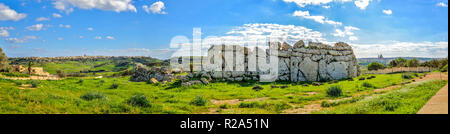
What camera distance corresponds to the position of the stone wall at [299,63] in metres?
29.2

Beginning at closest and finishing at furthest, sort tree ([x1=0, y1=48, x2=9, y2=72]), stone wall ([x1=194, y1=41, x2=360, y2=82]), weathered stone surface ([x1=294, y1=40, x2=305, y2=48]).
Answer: stone wall ([x1=194, y1=41, x2=360, y2=82])
weathered stone surface ([x1=294, y1=40, x2=305, y2=48])
tree ([x1=0, y1=48, x2=9, y2=72])


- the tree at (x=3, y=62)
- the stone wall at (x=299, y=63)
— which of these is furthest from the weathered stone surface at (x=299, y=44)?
the tree at (x=3, y=62)

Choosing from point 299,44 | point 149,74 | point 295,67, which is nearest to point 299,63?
point 295,67

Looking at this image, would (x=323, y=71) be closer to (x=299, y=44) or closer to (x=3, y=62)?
(x=299, y=44)

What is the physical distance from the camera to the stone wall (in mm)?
29234

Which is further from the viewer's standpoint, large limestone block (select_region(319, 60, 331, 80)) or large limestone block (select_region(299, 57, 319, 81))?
large limestone block (select_region(319, 60, 331, 80))

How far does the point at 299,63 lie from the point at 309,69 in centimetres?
154

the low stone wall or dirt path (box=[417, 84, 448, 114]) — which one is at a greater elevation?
the low stone wall

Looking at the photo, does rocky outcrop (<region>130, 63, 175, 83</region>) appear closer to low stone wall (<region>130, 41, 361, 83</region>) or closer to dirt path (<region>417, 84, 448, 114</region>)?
low stone wall (<region>130, 41, 361, 83</region>)

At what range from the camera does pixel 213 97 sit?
54.4 feet

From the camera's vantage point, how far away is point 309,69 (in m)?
30.1

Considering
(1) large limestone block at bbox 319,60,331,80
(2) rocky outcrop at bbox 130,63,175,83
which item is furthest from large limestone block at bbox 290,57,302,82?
(2) rocky outcrop at bbox 130,63,175,83
